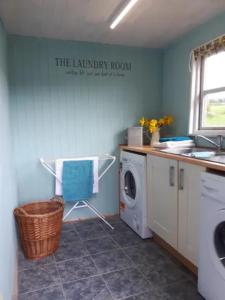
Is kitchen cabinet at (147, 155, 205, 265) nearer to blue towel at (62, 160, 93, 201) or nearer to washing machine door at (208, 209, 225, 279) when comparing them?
washing machine door at (208, 209, 225, 279)

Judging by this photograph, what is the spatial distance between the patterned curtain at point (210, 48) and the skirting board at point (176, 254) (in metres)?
1.88

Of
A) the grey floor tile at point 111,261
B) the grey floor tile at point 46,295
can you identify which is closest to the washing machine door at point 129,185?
the grey floor tile at point 111,261

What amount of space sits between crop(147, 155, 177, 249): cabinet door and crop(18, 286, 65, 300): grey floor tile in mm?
978

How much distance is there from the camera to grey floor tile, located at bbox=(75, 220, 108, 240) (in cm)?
258

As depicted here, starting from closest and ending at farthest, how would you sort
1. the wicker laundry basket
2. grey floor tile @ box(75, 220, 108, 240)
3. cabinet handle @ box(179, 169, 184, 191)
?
cabinet handle @ box(179, 169, 184, 191) → the wicker laundry basket → grey floor tile @ box(75, 220, 108, 240)

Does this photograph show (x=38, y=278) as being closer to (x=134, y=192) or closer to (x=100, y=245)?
(x=100, y=245)

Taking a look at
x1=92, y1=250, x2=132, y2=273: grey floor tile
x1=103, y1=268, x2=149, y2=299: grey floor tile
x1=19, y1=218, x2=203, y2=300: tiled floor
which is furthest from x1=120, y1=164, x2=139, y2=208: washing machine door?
x1=103, y1=268, x2=149, y2=299: grey floor tile

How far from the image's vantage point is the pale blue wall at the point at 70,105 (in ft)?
8.68

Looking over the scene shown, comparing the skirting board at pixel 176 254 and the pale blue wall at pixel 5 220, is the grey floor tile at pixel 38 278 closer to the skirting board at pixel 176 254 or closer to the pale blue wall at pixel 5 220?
the pale blue wall at pixel 5 220

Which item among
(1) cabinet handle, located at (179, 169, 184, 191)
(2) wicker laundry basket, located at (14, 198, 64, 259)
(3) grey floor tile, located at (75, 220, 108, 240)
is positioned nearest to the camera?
(1) cabinet handle, located at (179, 169, 184, 191)

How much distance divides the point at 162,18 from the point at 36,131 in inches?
68.7

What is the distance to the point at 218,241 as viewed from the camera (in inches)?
58.4

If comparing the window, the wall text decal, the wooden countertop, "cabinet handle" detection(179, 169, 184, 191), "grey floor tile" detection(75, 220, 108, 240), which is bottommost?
"grey floor tile" detection(75, 220, 108, 240)

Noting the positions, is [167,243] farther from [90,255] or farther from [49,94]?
[49,94]
